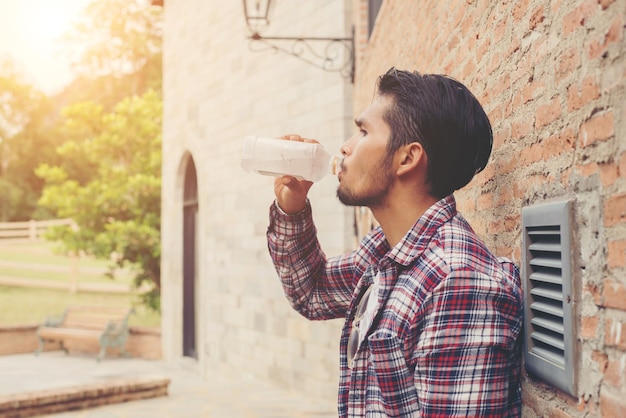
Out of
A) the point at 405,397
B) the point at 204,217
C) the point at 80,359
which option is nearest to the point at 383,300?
the point at 405,397

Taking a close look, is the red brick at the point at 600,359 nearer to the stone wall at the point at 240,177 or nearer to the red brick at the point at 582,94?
the red brick at the point at 582,94

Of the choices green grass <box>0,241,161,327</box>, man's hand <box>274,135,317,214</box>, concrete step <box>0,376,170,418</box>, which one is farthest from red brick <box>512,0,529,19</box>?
green grass <box>0,241,161,327</box>

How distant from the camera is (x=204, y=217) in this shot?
11031 mm

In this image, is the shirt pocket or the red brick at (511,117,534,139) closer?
the shirt pocket

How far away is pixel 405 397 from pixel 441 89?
0.78 meters

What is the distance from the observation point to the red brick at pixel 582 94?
5.13 feet

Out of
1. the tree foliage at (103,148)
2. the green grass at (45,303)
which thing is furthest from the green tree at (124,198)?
the green grass at (45,303)

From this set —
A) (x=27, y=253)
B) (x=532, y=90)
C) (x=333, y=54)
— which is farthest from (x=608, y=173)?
(x=27, y=253)

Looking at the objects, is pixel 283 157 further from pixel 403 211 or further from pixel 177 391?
pixel 177 391

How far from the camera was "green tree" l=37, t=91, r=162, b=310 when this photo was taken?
14.9 meters

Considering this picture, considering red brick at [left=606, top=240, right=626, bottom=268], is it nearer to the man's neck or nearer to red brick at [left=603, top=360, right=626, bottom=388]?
red brick at [left=603, top=360, right=626, bottom=388]

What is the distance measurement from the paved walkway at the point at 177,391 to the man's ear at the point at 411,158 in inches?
215

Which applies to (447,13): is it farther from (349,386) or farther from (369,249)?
(349,386)

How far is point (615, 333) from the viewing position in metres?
1.45
